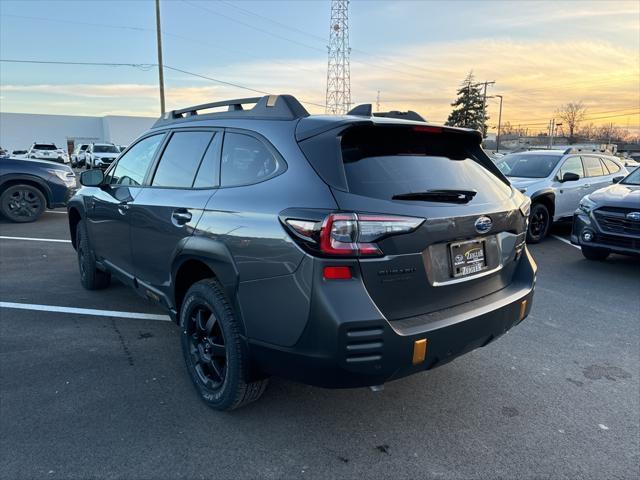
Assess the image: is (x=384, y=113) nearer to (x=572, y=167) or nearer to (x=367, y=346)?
(x=367, y=346)

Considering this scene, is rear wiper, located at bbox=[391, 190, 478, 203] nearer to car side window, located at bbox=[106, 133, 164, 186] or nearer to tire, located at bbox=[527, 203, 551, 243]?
car side window, located at bbox=[106, 133, 164, 186]

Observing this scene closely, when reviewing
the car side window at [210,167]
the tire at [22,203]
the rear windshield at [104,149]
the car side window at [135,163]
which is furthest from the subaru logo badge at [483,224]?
the rear windshield at [104,149]

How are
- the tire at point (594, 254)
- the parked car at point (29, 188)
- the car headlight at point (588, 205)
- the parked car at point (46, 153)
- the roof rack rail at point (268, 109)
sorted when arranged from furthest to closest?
the parked car at point (46, 153) → the parked car at point (29, 188) → the tire at point (594, 254) → the car headlight at point (588, 205) → the roof rack rail at point (268, 109)

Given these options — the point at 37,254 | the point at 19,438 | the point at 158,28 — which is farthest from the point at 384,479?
the point at 158,28

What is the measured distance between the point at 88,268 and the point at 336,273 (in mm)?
3985

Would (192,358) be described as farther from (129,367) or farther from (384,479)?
(384,479)

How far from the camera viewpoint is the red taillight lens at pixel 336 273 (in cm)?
221

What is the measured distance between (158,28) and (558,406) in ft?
99.4

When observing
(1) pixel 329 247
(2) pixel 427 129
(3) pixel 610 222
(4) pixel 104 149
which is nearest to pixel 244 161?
(1) pixel 329 247

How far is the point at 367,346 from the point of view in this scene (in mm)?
2242

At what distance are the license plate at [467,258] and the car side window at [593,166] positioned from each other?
8.55 metres

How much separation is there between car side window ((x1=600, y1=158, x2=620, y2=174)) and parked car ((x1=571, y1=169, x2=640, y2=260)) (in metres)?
3.60

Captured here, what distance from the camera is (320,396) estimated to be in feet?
10.7

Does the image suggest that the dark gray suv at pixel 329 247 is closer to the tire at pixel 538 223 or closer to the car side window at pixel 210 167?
the car side window at pixel 210 167
